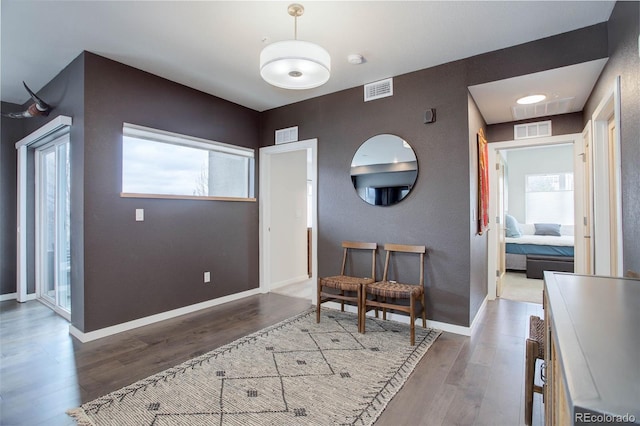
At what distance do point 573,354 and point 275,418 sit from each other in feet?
5.25

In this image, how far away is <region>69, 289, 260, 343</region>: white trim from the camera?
2.90 metres

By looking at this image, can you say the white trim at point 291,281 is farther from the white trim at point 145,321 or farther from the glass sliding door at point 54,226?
the glass sliding door at point 54,226

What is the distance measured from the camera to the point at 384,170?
3.52 metres

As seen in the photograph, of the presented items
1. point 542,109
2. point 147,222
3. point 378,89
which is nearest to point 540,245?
point 542,109

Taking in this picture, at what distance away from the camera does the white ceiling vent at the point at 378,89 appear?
11.4 feet

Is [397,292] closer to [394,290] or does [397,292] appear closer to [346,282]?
[394,290]

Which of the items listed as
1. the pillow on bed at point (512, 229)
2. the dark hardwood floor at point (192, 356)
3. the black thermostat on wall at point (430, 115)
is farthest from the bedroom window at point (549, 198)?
the black thermostat on wall at point (430, 115)

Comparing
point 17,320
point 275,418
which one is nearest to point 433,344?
point 275,418

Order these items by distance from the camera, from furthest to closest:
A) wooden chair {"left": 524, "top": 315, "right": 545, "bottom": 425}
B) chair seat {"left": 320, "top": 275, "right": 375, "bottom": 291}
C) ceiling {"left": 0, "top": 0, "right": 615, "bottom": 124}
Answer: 1. chair seat {"left": 320, "top": 275, "right": 375, "bottom": 291}
2. ceiling {"left": 0, "top": 0, "right": 615, "bottom": 124}
3. wooden chair {"left": 524, "top": 315, "right": 545, "bottom": 425}

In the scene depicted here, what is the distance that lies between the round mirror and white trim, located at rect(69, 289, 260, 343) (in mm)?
2224

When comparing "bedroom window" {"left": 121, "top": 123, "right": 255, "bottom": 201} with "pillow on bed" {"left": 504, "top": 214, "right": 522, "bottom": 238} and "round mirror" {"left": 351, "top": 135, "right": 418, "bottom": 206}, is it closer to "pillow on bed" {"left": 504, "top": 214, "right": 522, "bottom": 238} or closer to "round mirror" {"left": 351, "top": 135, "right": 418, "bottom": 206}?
"round mirror" {"left": 351, "top": 135, "right": 418, "bottom": 206}

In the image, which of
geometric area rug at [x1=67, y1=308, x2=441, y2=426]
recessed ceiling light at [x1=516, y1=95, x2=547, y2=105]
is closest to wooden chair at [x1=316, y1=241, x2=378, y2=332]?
geometric area rug at [x1=67, y1=308, x2=441, y2=426]

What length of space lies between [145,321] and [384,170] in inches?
118

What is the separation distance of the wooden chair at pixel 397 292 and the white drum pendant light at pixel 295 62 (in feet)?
6.18
